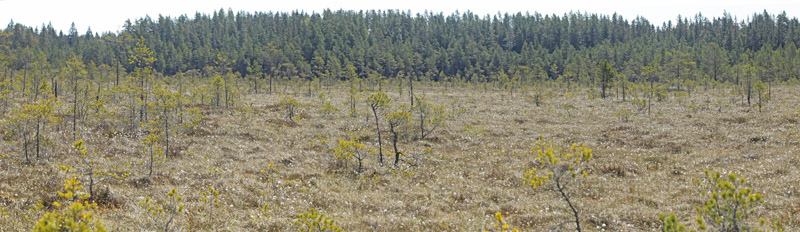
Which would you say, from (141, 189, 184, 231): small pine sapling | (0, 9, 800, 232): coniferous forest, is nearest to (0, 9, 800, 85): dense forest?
(0, 9, 800, 232): coniferous forest

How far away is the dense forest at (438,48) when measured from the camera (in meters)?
98.9

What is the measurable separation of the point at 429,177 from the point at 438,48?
143 metres

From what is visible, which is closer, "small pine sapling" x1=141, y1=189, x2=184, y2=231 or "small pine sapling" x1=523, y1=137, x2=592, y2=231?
"small pine sapling" x1=523, y1=137, x2=592, y2=231

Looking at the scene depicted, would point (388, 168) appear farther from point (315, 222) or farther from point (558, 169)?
point (315, 222)

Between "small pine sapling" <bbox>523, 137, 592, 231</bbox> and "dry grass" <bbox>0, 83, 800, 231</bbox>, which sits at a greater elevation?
"small pine sapling" <bbox>523, 137, 592, 231</bbox>

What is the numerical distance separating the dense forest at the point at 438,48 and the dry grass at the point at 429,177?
50835mm

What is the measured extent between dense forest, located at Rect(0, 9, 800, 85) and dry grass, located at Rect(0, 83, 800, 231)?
167 feet

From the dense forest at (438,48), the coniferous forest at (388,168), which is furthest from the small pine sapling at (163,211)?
the dense forest at (438,48)

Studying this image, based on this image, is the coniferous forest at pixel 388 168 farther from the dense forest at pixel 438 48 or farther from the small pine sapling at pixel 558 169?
the dense forest at pixel 438 48

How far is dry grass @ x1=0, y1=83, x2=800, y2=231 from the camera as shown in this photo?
12336 mm

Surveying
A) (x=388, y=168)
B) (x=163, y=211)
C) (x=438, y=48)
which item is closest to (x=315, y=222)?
(x=163, y=211)

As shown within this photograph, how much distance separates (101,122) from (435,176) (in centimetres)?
2440

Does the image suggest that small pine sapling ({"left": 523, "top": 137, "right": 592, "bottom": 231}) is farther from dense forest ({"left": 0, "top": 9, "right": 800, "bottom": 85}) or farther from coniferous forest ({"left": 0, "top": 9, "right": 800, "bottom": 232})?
dense forest ({"left": 0, "top": 9, "right": 800, "bottom": 85})

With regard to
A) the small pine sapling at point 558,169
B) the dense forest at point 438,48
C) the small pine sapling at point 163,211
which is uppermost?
the dense forest at point 438,48
